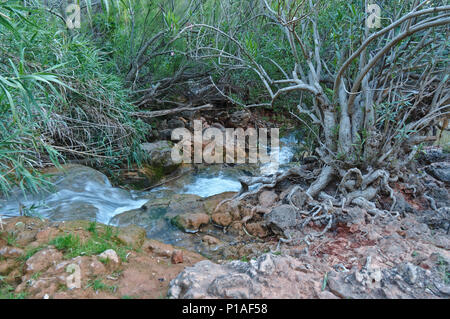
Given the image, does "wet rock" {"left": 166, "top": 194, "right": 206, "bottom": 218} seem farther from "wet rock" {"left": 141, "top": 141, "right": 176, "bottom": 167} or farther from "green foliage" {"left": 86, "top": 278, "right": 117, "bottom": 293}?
"green foliage" {"left": 86, "top": 278, "right": 117, "bottom": 293}

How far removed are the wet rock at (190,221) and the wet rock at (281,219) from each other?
87 centimetres

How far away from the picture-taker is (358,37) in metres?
3.52

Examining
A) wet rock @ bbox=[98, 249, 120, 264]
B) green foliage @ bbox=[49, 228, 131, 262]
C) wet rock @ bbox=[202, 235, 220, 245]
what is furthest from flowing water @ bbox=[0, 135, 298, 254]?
wet rock @ bbox=[98, 249, 120, 264]

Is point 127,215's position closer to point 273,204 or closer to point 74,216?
point 74,216

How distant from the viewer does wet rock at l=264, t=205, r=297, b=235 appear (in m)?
3.49

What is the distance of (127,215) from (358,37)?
12.3 feet

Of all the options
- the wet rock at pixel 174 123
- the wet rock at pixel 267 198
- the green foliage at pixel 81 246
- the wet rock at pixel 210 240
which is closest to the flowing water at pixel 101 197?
the wet rock at pixel 210 240

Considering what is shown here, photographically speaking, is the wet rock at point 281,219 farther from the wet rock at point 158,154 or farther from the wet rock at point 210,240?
the wet rock at point 158,154

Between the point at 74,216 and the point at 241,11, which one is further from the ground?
the point at 241,11

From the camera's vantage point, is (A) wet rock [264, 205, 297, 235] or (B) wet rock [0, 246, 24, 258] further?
(A) wet rock [264, 205, 297, 235]

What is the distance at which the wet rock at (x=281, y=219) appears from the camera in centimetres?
349

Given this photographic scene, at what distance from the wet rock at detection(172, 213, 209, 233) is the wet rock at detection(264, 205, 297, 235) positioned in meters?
0.87
